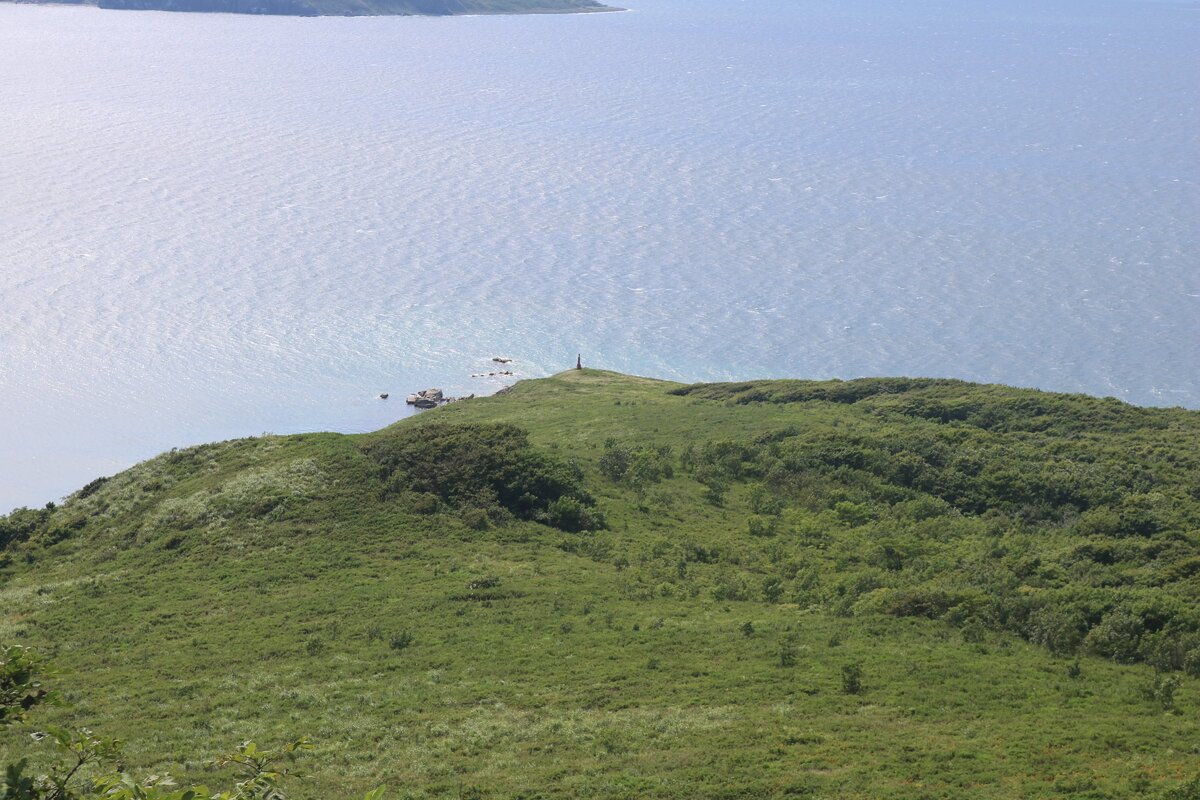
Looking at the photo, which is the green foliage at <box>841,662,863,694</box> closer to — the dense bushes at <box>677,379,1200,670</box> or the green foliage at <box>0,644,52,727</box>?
the dense bushes at <box>677,379,1200,670</box>

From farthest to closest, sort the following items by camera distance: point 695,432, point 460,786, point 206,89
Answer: point 206,89
point 695,432
point 460,786

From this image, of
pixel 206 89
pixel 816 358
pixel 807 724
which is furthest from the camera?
pixel 206 89

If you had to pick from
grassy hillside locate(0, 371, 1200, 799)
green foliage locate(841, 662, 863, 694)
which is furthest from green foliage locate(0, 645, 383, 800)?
green foliage locate(841, 662, 863, 694)

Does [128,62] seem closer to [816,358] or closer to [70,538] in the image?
[816,358]

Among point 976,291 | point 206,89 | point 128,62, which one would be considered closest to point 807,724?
point 976,291

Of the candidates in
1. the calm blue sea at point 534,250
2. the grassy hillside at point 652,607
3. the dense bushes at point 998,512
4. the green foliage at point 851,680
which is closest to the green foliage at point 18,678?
the grassy hillside at point 652,607

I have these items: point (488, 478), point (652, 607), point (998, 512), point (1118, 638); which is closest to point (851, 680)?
point (652, 607)

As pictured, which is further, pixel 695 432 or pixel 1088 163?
pixel 1088 163

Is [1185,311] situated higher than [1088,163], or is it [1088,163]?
[1088,163]
